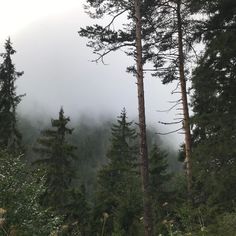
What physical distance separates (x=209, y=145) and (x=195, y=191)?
3089mm

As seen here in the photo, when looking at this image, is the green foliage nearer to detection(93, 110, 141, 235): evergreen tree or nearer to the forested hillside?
the forested hillside

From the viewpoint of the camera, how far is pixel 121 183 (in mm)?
37594

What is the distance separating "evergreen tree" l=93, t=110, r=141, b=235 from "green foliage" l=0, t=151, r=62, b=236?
12687 mm

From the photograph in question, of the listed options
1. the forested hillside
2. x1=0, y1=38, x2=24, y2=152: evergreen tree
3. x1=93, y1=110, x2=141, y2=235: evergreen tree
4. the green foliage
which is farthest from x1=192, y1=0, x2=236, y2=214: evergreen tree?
x1=0, y1=38, x2=24, y2=152: evergreen tree

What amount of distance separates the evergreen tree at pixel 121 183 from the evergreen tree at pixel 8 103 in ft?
25.4

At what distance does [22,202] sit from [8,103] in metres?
22.1

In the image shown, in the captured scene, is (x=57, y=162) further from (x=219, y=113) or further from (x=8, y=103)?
(x=219, y=113)

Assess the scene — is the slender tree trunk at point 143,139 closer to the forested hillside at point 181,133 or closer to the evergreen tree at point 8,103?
the forested hillside at point 181,133

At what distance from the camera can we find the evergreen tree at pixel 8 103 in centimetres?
2912

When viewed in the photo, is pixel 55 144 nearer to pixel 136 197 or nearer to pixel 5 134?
pixel 5 134

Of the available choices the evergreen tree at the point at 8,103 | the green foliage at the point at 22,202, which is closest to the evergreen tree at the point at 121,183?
the evergreen tree at the point at 8,103

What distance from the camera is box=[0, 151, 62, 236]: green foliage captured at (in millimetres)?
8156

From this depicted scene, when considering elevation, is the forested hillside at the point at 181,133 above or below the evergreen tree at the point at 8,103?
below

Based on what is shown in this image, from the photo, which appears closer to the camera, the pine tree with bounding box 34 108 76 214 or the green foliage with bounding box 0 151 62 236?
the green foliage with bounding box 0 151 62 236
